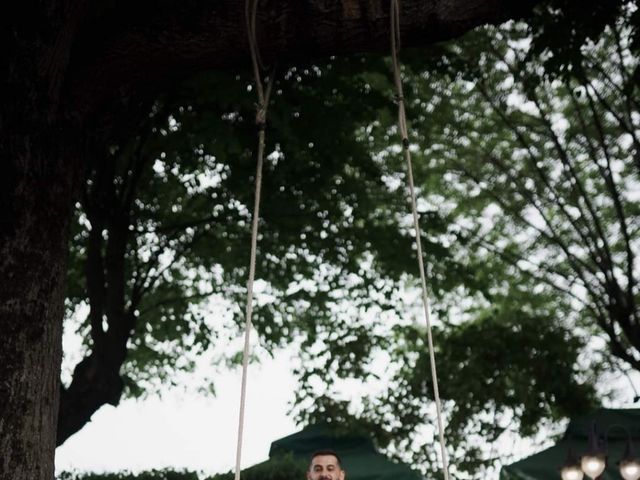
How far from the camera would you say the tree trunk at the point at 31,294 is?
4691 millimetres

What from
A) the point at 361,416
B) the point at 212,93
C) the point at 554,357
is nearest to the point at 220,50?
the point at 212,93

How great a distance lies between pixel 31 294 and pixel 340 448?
10.1 meters

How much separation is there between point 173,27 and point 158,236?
998 cm

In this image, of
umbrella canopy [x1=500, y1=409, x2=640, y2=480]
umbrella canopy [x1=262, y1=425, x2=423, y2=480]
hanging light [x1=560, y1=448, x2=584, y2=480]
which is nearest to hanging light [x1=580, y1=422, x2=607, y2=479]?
hanging light [x1=560, y1=448, x2=584, y2=480]

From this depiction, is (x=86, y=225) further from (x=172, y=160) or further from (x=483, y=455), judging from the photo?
(x=483, y=455)

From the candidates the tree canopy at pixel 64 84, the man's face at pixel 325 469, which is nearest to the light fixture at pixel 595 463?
the man's face at pixel 325 469

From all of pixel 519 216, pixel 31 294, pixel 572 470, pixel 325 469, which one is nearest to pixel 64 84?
pixel 31 294

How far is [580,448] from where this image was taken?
13.5m

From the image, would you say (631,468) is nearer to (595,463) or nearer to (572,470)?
(595,463)

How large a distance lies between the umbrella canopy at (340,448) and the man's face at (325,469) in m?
7.01

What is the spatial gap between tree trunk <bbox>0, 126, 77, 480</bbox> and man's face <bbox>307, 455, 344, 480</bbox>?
5.53 ft

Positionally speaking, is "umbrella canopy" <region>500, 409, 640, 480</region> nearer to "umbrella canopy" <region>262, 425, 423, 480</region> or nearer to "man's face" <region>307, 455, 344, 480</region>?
"umbrella canopy" <region>262, 425, 423, 480</region>

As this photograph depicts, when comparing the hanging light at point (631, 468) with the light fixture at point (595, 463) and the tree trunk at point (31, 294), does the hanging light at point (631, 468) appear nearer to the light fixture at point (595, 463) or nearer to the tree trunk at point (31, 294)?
the light fixture at point (595, 463)

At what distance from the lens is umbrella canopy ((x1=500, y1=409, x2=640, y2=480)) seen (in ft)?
41.9
